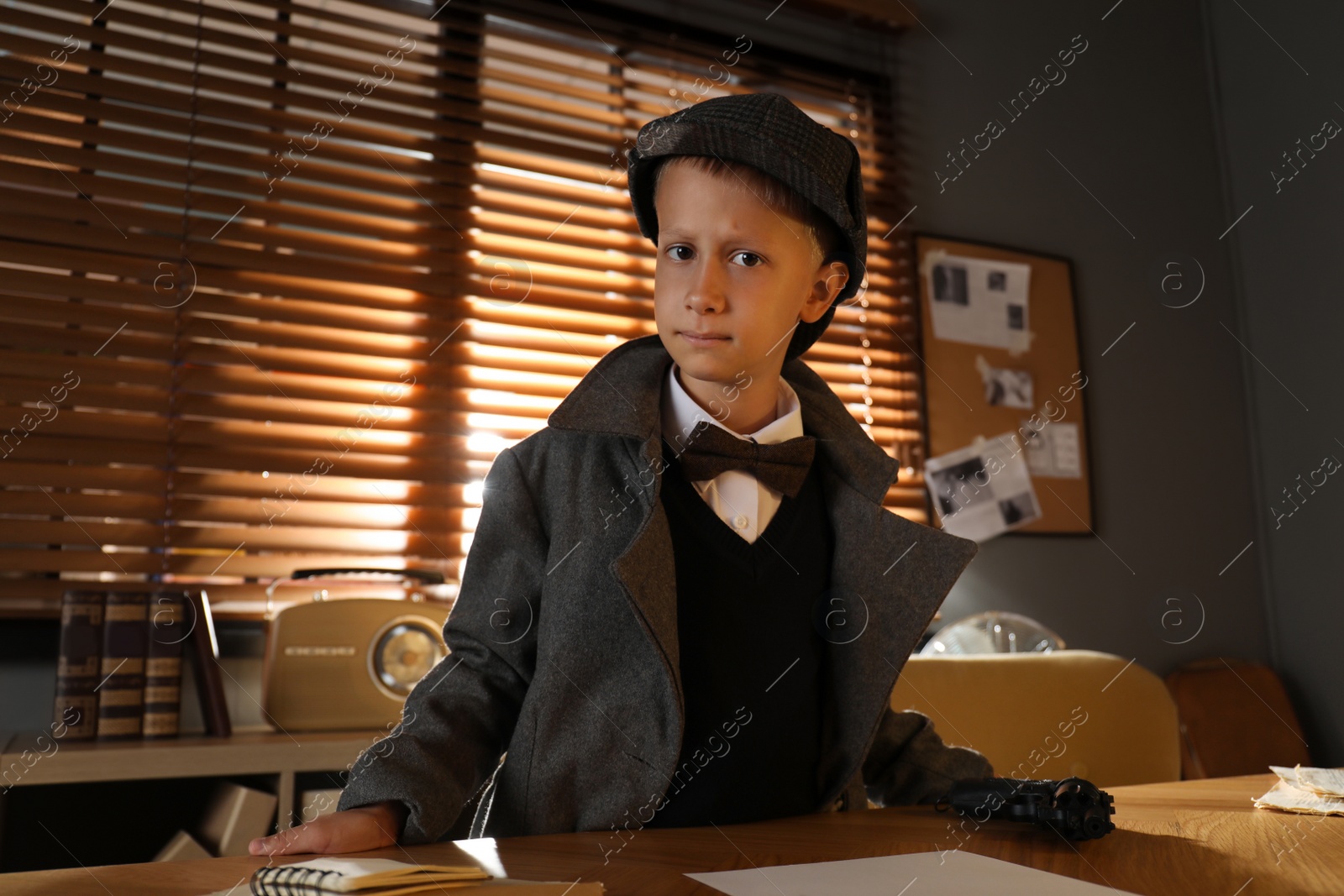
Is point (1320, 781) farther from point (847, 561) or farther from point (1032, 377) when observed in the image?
point (1032, 377)

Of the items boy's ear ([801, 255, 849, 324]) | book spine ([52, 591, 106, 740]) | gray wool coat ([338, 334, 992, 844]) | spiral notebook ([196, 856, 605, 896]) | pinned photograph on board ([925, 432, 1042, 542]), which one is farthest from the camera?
pinned photograph on board ([925, 432, 1042, 542])

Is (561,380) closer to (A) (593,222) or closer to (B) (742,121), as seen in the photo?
(A) (593,222)

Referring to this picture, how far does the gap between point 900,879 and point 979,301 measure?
2.04 metres

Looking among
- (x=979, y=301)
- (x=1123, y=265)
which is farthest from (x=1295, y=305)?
(x=979, y=301)

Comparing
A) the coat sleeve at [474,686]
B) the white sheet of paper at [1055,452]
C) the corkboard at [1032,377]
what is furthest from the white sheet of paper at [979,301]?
the coat sleeve at [474,686]

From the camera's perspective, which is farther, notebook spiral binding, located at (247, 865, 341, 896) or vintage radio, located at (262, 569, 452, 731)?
vintage radio, located at (262, 569, 452, 731)

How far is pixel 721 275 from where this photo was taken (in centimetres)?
82

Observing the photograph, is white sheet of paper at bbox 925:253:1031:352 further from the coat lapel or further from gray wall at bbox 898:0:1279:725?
the coat lapel

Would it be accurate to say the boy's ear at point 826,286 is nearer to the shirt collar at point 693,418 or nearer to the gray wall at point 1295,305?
the shirt collar at point 693,418

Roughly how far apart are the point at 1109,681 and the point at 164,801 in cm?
135

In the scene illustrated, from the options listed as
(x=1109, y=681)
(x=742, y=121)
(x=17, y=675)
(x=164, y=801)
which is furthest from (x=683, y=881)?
(x=17, y=675)

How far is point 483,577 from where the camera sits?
757 mm

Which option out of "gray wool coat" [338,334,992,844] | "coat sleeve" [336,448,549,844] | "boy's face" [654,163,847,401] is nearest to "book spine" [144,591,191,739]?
"gray wool coat" [338,334,992,844]

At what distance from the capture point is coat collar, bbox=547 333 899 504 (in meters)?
0.79
